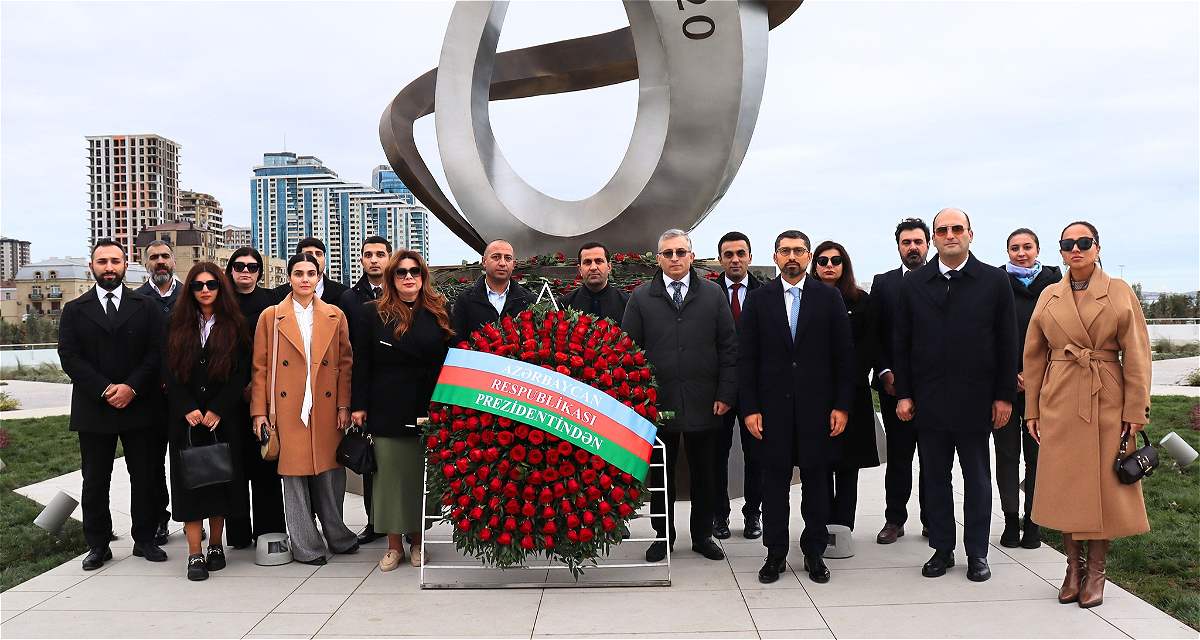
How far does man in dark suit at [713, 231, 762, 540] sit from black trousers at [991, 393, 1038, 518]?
1.46m

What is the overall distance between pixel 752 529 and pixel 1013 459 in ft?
5.43

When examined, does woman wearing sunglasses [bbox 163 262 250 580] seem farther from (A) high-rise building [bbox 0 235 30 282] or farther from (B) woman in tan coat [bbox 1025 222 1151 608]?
(A) high-rise building [bbox 0 235 30 282]

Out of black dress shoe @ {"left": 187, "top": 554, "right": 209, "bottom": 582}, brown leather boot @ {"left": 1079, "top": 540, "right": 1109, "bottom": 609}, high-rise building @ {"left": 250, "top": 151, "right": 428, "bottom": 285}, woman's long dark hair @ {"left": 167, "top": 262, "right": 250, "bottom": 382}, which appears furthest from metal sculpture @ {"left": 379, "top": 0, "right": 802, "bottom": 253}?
high-rise building @ {"left": 250, "top": 151, "right": 428, "bottom": 285}

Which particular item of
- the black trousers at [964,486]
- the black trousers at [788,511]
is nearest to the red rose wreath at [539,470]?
the black trousers at [788,511]

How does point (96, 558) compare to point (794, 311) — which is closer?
point (794, 311)

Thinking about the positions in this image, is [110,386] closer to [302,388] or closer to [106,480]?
[106,480]

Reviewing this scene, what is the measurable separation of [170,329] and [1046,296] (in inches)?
183

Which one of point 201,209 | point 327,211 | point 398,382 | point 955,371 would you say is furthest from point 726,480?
point 201,209

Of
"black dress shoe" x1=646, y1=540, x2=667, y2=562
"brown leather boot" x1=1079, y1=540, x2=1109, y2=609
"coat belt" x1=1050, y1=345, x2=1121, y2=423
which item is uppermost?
"coat belt" x1=1050, y1=345, x2=1121, y2=423

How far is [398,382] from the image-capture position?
14.7 feet

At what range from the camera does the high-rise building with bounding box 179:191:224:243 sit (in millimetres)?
107000

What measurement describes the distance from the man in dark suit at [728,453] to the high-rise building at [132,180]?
124m

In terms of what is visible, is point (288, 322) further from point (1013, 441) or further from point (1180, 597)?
point (1180, 597)

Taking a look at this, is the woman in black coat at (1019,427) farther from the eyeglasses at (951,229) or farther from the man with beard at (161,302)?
the man with beard at (161,302)
